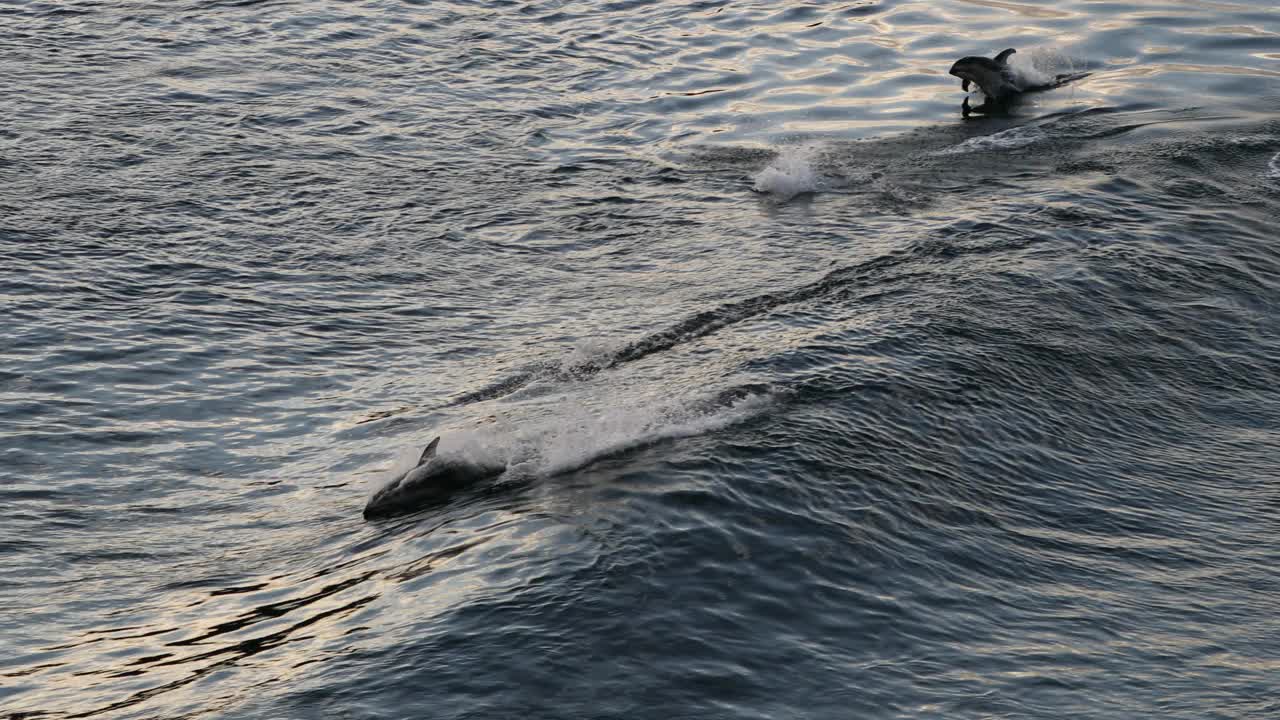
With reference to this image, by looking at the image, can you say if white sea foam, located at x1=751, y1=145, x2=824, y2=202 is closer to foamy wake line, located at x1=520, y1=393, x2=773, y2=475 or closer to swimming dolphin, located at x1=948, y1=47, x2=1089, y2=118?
swimming dolphin, located at x1=948, y1=47, x2=1089, y2=118

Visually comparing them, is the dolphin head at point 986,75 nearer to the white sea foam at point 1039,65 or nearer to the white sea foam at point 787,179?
the white sea foam at point 1039,65

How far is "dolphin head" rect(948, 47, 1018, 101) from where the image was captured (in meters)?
15.6

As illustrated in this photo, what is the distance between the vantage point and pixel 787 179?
43.9ft

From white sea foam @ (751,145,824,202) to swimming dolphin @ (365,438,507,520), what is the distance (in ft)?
20.8

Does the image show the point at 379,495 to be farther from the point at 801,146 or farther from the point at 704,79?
the point at 704,79

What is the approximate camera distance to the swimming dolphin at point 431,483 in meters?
7.53

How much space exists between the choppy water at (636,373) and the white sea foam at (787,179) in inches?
1.5

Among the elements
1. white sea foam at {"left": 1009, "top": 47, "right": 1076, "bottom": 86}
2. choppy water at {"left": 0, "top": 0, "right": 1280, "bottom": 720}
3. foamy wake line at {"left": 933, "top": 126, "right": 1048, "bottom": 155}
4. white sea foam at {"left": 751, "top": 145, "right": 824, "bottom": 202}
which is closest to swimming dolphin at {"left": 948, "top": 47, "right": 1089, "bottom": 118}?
white sea foam at {"left": 1009, "top": 47, "right": 1076, "bottom": 86}

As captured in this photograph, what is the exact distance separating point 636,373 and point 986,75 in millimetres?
7946

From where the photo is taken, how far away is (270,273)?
11.8 m

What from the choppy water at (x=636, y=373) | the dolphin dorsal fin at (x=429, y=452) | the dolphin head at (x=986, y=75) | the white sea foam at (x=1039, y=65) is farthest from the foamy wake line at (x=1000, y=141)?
the dolphin dorsal fin at (x=429, y=452)

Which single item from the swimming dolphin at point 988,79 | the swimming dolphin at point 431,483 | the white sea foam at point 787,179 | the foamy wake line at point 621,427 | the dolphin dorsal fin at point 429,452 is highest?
the swimming dolphin at point 988,79

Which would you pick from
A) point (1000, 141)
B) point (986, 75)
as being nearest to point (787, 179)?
point (1000, 141)

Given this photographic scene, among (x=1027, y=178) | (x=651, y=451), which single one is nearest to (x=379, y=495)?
(x=651, y=451)
